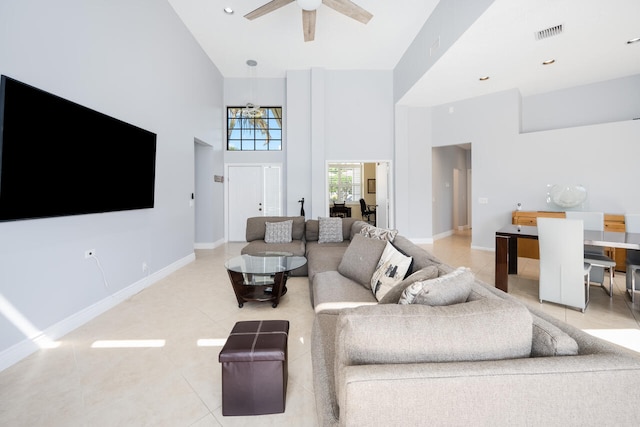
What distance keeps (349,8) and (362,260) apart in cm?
334

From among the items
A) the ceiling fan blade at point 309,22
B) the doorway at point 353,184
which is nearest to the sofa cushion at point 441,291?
the ceiling fan blade at point 309,22

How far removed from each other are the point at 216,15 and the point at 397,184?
4827mm

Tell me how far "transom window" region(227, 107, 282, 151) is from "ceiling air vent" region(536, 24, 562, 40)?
5104mm

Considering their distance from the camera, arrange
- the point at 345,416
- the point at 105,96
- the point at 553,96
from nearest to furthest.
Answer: the point at 345,416 < the point at 105,96 < the point at 553,96

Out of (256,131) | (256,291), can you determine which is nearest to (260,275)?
(256,291)

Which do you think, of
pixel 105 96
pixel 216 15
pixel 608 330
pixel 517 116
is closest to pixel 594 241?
pixel 608 330

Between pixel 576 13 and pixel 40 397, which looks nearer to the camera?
pixel 40 397

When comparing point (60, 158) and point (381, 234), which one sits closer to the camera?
point (60, 158)

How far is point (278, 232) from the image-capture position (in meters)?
4.40

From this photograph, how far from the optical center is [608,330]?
2395 millimetres

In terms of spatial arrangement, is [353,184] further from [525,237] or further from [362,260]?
[362,260]

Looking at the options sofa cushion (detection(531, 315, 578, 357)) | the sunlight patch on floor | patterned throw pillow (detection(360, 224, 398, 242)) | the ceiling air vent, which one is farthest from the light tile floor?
the ceiling air vent

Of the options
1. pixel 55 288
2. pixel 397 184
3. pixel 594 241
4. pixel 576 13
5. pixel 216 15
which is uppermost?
pixel 216 15

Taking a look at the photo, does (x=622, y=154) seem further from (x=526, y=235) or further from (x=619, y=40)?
(x=526, y=235)
